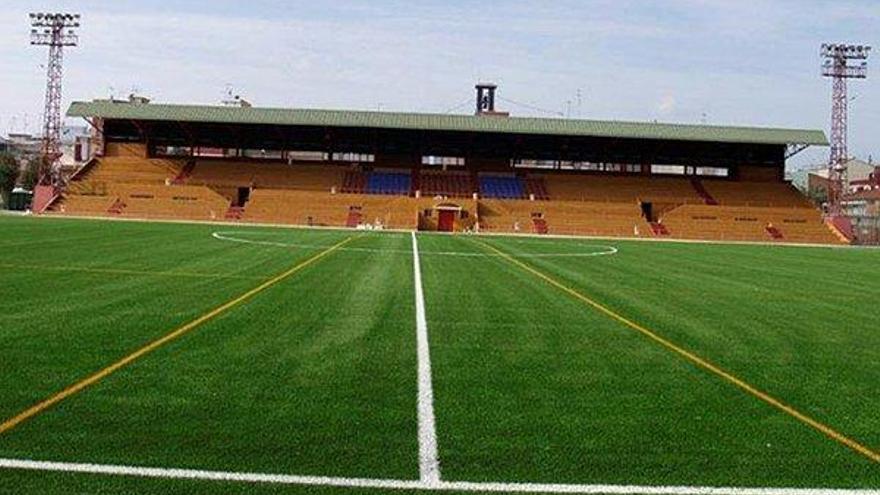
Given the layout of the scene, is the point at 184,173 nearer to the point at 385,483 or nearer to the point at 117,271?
the point at 117,271

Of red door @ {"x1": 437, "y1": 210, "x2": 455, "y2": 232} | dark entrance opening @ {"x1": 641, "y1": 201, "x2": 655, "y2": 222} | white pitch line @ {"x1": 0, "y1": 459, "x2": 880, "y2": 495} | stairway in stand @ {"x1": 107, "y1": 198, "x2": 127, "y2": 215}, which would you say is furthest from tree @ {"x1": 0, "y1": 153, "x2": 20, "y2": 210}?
white pitch line @ {"x1": 0, "y1": 459, "x2": 880, "y2": 495}

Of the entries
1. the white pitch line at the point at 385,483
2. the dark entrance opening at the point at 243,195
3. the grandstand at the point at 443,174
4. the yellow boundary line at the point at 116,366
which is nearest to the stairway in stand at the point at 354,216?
the grandstand at the point at 443,174

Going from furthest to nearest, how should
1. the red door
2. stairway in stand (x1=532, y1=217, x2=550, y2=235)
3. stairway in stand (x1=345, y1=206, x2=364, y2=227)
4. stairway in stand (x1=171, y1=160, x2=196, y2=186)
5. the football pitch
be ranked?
1. stairway in stand (x1=171, y1=160, x2=196, y2=186)
2. the red door
3. stairway in stand (x1=532, y1=217, x2=550, y2=235)
4. stairway in stand (x1=345, y1=206, x2=364, y2=227)
5. the football pitch

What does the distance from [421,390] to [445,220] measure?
63.3 m

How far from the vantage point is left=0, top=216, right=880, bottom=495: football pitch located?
615 centimetres

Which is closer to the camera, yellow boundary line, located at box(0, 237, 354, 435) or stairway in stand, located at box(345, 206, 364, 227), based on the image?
yellow boundary line, located at box(0, 237, 354, 435)

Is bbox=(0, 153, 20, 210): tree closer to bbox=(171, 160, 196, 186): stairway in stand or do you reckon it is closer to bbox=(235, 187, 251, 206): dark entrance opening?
bbox=(171, 160, 196, 186): stairway in stand

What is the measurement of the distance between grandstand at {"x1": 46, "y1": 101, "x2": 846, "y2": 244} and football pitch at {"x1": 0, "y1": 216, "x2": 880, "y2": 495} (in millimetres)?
54554

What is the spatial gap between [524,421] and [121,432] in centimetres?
324

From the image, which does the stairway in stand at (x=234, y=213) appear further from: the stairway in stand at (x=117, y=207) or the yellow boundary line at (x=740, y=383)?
the yellow boundary line at (x=740, y=383)

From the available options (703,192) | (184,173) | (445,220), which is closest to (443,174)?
(445,220)

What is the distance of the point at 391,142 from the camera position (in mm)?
82938

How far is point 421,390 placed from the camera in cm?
860

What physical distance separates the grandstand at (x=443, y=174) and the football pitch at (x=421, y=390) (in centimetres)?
5455
